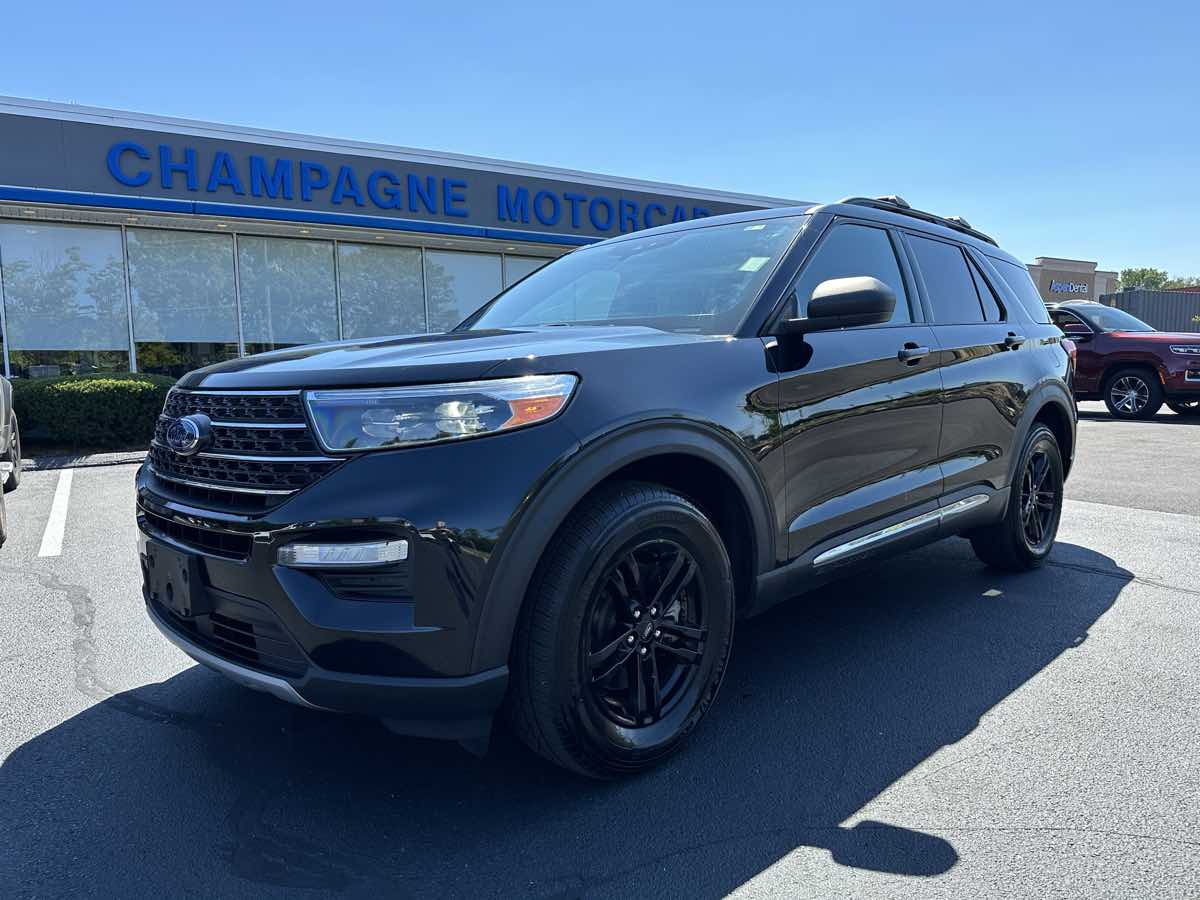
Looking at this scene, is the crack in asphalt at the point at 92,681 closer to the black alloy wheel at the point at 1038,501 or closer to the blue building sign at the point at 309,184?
the black alloy wheel at the point at 1038,501

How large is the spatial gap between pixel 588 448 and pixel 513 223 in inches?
562

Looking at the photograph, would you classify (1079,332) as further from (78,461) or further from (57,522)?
(78,461)

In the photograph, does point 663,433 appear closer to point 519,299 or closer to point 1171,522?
point 519,299

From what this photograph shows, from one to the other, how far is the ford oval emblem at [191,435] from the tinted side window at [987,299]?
144 inches

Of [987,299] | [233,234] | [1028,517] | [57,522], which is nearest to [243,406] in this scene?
[987,299]

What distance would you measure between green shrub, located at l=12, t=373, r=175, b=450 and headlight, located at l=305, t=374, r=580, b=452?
10358mm

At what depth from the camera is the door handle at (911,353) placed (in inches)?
136

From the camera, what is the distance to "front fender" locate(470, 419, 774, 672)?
6.92 feet

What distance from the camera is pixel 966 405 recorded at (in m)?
3.90

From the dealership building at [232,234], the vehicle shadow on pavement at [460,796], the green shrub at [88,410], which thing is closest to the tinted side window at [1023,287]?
the vehicle shadow on pavement at [460,796]

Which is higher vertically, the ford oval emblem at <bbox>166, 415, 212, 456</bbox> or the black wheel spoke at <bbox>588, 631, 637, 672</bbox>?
the ford oval emblem at <bbox>166, 415, 212, 456</bbox>

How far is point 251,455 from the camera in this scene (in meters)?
2.26

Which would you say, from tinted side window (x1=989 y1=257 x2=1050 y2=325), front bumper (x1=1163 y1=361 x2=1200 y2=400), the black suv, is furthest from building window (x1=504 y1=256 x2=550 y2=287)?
the black suv

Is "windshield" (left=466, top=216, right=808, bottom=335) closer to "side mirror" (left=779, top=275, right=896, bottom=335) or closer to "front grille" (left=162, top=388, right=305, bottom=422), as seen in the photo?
"side mirror" (left=779, top=275, right=896, bottom=335)
